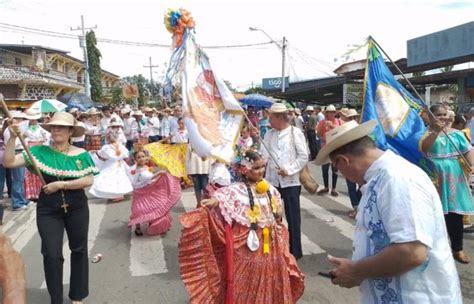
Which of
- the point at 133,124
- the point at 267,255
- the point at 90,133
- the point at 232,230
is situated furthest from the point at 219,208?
the point at 133,124

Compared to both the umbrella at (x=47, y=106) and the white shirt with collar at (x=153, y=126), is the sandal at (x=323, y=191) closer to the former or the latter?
the umbrella at (x=47, y=106)

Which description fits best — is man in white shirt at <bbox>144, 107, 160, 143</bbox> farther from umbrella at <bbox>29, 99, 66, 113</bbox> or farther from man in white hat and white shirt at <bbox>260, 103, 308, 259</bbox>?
man in white hat and white shirt at <bbox>260, 103, 308, 259</bbox>

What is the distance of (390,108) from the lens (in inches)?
199

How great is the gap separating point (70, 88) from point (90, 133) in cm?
3811

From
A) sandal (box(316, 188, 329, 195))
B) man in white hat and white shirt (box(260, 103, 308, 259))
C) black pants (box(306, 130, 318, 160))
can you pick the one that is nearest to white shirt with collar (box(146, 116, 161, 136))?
black pants (box(306, 130, 318, 160))

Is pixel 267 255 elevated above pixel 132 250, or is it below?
above

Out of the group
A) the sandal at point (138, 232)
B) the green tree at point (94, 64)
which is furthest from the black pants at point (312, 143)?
the green tree at point (94, 64)

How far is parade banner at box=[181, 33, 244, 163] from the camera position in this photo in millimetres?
4957

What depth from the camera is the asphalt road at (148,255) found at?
14.9 ft

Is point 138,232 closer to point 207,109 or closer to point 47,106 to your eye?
point 207,109

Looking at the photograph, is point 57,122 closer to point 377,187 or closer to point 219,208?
point 219,208

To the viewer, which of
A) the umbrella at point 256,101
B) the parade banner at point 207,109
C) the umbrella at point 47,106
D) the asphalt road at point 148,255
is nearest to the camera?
the asphalt road at point 148,255

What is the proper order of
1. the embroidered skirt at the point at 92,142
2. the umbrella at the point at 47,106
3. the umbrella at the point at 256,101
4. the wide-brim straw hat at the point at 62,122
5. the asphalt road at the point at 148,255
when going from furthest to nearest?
1. the umbrella at the point at 256,101
2. the embroidered skirt at the point at 92,142
3. the umbrella at the point at 47,106
4. the asphalt road at the point at 148,255
5. the wide-brim straw hat at the point at 62,122

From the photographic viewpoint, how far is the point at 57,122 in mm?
3965
